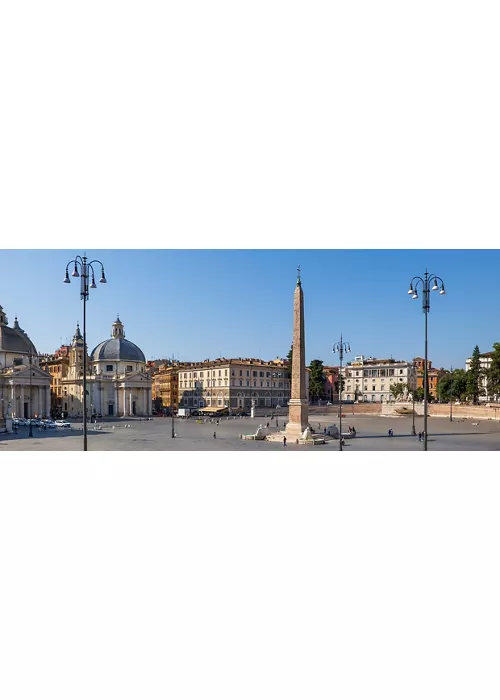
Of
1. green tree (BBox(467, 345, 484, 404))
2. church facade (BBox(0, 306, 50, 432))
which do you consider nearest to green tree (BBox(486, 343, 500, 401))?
green tree (BBox(467, 345, 484, 404))

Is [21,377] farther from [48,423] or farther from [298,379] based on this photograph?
[298,379]

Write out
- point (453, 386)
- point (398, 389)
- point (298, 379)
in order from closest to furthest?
point (298, 379), point (453, 386), point (398, 389)

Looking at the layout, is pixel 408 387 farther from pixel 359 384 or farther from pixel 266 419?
pixel 266 419

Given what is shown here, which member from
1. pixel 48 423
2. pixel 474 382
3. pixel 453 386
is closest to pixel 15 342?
pixel 48 423

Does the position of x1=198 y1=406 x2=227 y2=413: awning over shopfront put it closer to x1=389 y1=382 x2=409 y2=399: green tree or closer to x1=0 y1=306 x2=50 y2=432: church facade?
x1=0 y1=306 x2=50 y2=432: church facade

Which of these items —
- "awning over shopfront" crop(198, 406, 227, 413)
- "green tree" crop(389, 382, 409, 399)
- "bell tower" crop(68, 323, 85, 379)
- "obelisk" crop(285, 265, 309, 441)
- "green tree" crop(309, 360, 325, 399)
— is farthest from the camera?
"green tree" crop(389, 382, 409, 399)
